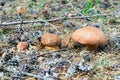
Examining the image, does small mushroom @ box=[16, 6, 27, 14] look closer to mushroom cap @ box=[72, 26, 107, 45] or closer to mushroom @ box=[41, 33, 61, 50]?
mushroom @ box=[41, 33, 61, 50]

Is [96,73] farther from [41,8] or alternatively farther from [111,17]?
[41,8]

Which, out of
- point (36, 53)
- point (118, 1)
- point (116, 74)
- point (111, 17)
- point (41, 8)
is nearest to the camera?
point (116, 74)

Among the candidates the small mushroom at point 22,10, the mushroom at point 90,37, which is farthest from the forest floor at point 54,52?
the mushroom at point 90,37

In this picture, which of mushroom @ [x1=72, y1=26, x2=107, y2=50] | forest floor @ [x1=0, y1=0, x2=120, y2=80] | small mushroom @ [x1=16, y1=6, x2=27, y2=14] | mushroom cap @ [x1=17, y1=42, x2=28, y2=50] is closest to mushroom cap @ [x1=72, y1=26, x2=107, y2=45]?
mushroom @ [x1=72, y1=26, x2=107, y2=50]

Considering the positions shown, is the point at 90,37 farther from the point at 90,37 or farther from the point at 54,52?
the point at 54,52

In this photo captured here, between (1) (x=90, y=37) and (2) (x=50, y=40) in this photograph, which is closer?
(1) (x=90, y=37)

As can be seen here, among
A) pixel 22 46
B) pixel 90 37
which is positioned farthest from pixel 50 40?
pixel 90 37

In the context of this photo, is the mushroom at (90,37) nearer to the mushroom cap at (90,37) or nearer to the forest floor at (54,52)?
the mushroom cap at (90,37)

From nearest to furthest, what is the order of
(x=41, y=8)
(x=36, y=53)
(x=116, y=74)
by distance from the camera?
(x=116, y=74), (x=36, y=53), (x=41, y=8)

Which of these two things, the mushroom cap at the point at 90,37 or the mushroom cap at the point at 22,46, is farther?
the mushroom cap at the point at 22,46

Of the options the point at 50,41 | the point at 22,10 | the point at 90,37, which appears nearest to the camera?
the point at 90,37

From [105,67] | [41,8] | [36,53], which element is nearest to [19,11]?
[41,8]
